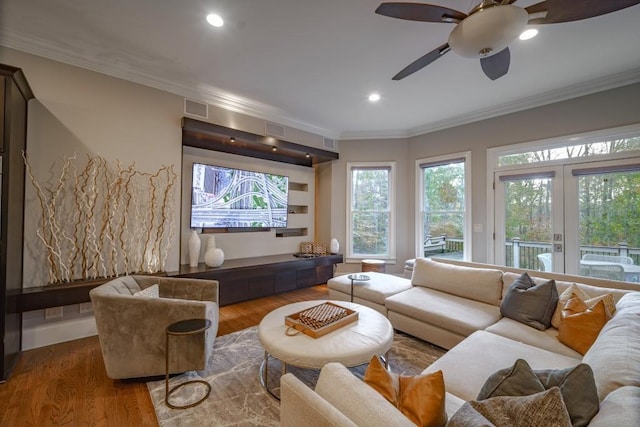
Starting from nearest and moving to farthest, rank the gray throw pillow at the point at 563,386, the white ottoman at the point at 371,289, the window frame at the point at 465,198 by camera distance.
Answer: the gray throw pillow at the point at 563,386 → the white ottoman at the point at 371,289 → the window frame at the point at 465,198

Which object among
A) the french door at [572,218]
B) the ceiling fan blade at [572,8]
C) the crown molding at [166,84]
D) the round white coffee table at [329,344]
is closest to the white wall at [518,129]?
the french door at [572,218]

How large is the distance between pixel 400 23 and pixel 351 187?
315 centimetres

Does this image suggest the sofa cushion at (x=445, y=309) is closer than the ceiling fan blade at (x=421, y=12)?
No

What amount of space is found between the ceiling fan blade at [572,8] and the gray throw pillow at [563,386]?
1.87m

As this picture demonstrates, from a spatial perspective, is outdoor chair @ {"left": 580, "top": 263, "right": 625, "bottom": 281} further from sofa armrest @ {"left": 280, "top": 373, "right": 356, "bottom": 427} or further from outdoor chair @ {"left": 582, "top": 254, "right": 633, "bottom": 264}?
sofa armrest @ {"left": 280, "top": 373, "right": 356, "bottom": 427}

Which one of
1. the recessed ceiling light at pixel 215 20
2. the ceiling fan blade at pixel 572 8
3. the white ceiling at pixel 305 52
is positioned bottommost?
the ceiling fan blade at pixel 572 8

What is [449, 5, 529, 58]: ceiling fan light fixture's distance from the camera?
1.45m

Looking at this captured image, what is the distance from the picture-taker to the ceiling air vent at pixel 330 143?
509cm

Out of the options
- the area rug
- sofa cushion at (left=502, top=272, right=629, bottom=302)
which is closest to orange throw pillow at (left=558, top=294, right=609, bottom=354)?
sofa cushion at (left=502, top=272, right=629, bottom=302)

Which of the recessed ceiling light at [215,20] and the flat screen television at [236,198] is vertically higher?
the recessed ceiling light at [215,20]

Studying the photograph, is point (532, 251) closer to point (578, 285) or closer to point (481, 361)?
point (578, 285)

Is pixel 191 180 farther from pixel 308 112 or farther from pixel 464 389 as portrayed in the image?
pixel 464 389

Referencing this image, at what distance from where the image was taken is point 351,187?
5.22 m

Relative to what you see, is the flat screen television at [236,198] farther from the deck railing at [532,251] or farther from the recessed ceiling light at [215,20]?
the deck railing at [532,251]
